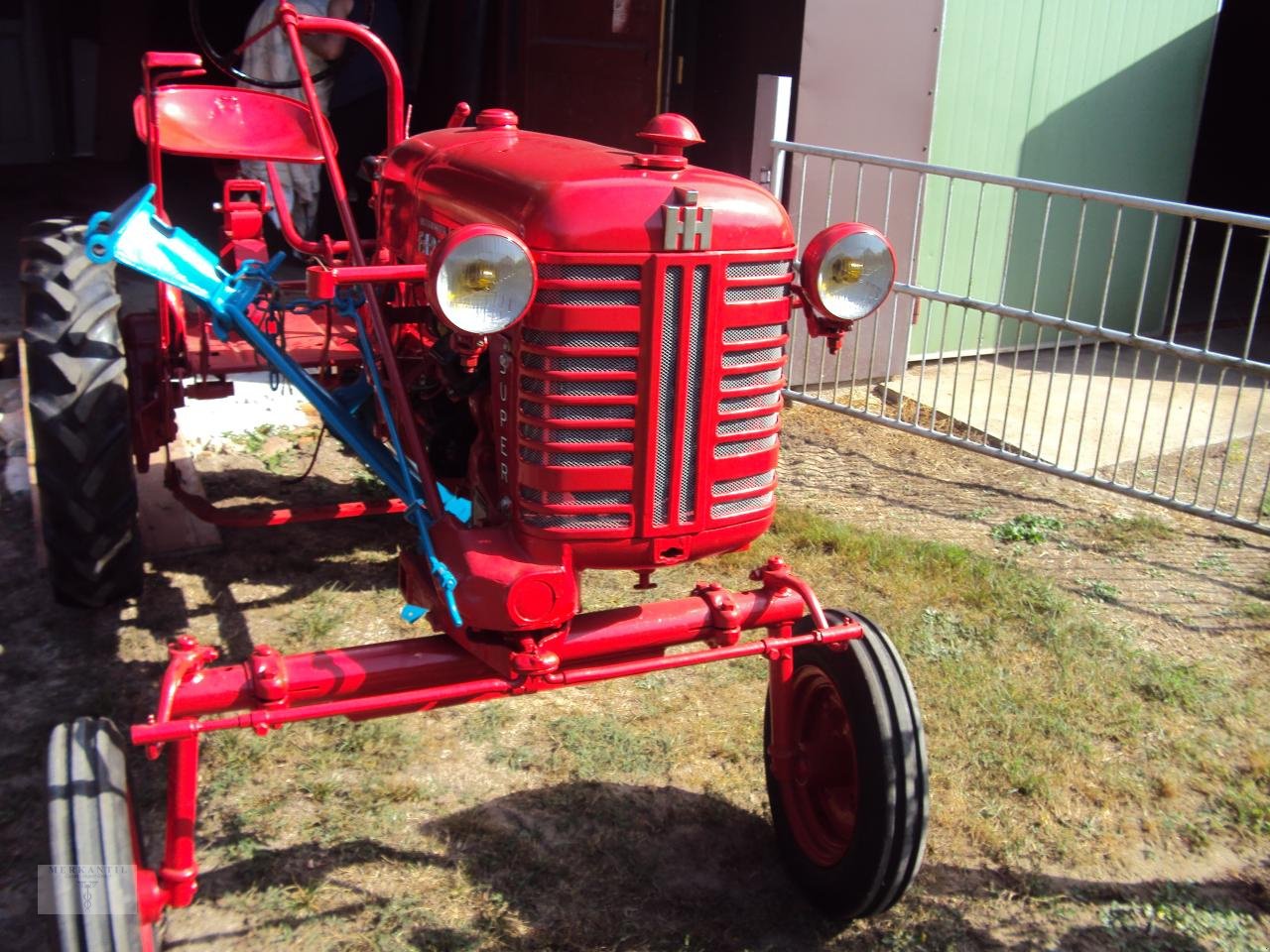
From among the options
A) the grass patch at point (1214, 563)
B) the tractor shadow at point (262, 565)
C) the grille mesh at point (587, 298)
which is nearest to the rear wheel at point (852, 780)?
the grille mesh at point (587, 298)

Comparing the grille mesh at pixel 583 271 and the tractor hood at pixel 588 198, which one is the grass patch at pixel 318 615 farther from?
the grille mesh at pixel 583 271

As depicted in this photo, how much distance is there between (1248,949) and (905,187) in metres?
4.50

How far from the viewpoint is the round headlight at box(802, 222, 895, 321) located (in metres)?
2.66

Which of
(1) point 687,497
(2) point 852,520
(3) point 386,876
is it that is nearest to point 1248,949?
(1) point 687,497

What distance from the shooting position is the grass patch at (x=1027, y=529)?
4988 mm

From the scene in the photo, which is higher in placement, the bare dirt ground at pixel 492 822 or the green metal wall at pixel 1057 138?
the green metal wall at pixel 1057 138

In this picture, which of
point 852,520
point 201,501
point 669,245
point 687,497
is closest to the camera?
point 669,245

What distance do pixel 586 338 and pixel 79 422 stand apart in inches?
71.4

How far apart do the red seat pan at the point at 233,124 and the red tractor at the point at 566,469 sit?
830 mm

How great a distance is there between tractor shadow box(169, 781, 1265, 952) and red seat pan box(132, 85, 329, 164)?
215 centimetres

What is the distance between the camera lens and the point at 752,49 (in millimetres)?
6836

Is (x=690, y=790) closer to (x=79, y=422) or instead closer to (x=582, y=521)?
(x=582, y=521)

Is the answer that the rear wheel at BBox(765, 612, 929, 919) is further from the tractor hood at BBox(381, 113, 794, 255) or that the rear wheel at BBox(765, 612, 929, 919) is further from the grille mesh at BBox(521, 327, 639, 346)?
the tractor hood at BBox(381, 113, 794, 255)

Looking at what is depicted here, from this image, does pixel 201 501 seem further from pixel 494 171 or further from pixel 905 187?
pixel 905 187
